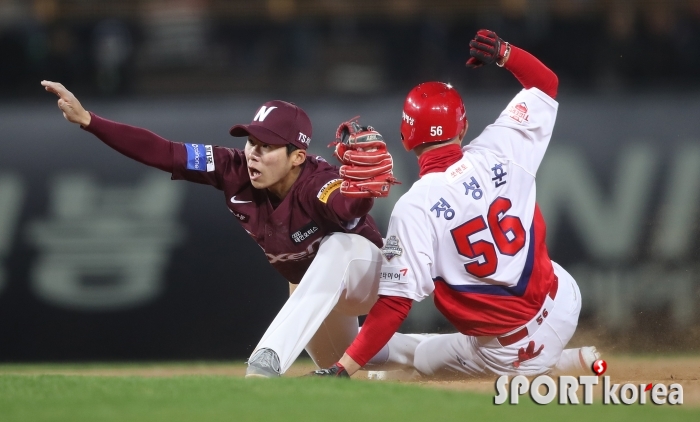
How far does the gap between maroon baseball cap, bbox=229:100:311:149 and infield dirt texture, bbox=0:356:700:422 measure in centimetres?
112

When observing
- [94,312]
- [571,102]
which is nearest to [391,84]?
[571,102]

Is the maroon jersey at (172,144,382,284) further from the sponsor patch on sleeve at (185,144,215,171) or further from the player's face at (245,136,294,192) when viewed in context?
the player's face at (245,136,294,192)

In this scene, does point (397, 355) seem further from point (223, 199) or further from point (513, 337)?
point (223, 199)

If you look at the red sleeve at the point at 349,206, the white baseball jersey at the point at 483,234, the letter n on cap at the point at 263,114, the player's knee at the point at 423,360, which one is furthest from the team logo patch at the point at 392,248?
the player's knee at the point at 423,360

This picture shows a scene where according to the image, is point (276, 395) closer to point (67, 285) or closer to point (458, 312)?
point (458, 312)

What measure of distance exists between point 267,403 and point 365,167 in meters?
1.11

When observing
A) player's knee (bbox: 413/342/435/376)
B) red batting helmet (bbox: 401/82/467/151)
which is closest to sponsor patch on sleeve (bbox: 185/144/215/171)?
red batting helmet (bbox: 401/82/467/151)

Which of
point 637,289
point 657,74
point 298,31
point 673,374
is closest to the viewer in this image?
point 673,374

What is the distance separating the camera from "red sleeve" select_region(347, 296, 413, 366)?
363 centimetres

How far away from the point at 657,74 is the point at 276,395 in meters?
5.01

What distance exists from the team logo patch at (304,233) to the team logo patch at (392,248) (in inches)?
18.5

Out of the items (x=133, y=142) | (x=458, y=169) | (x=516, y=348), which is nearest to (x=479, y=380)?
(x=516, y=348)

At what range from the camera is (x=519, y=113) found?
411 cm

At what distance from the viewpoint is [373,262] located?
4094 millimetres
